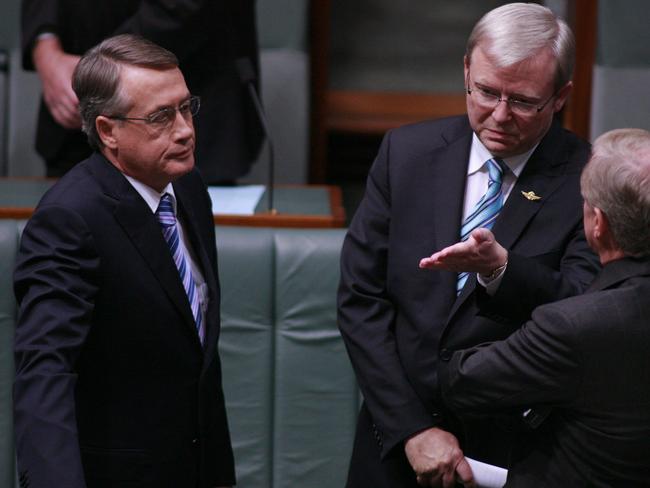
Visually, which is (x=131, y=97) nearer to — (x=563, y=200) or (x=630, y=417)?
(x=563, y=200)

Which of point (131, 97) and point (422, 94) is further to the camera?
point (422, 94)

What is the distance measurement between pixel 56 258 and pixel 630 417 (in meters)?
0.80

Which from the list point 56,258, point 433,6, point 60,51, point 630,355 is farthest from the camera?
point 433,6

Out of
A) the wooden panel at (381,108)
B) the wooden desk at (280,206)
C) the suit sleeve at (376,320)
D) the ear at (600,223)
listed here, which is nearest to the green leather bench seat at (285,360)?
the wooden desk at (280,206)

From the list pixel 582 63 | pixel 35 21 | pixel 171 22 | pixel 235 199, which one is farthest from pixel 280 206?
pixel 582 63

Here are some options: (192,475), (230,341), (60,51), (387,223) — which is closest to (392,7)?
(60,51)

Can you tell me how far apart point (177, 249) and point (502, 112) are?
1.78 ft

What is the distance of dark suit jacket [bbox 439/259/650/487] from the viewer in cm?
154

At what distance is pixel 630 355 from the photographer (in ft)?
5.07

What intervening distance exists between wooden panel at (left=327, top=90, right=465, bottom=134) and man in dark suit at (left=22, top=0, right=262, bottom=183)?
731mm

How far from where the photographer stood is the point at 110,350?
1.76m

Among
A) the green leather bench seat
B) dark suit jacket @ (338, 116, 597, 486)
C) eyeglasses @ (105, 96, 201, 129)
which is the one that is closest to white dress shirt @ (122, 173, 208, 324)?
eyeglasses @ (105, 96, 201, 129)

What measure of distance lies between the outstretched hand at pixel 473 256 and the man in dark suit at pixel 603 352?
0.49 feet

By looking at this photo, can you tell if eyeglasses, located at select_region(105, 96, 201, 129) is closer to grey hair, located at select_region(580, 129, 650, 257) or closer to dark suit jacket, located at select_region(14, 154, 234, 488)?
dark suit jacket, located at select_region(14, 154, 234, 488)
